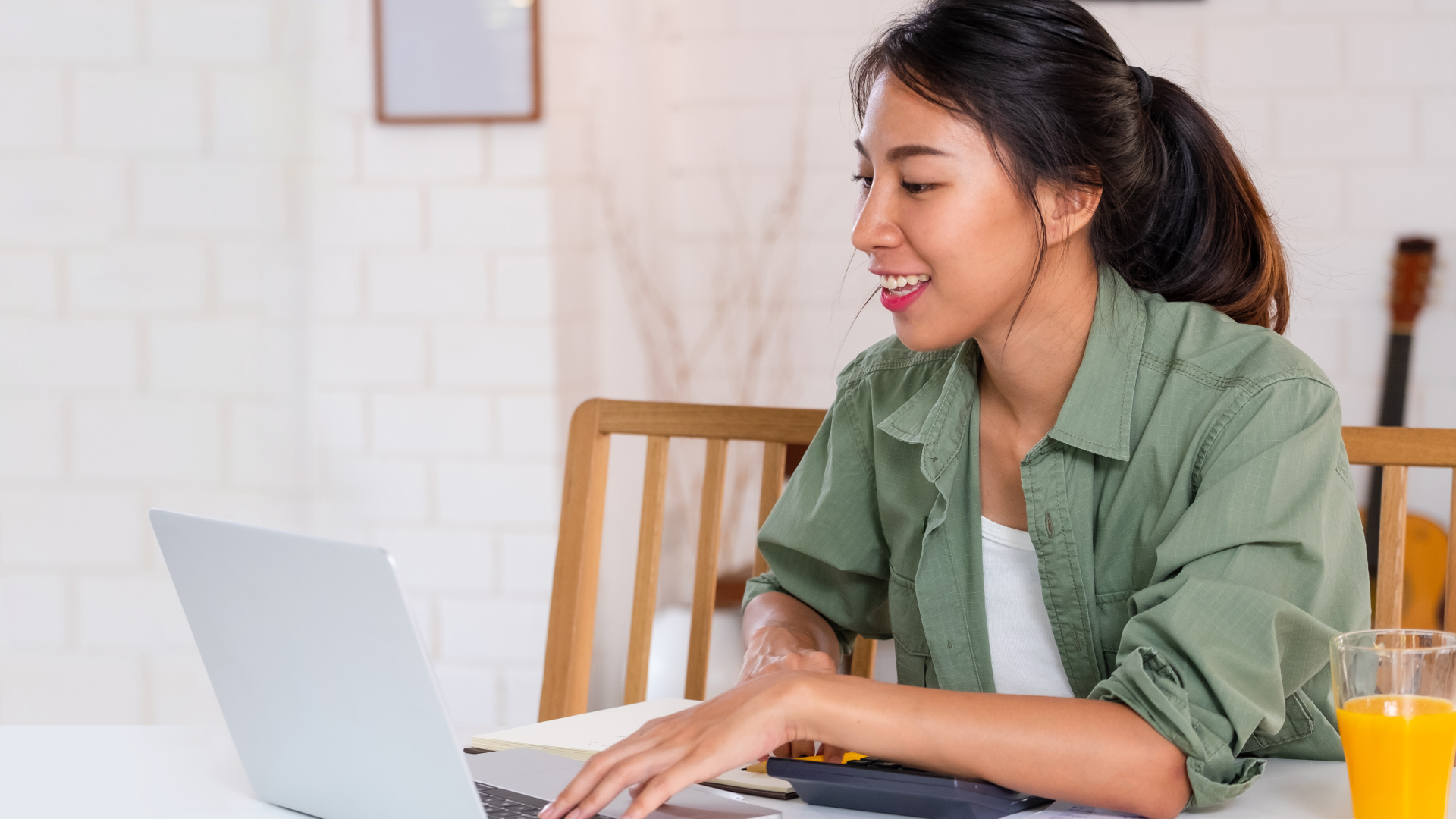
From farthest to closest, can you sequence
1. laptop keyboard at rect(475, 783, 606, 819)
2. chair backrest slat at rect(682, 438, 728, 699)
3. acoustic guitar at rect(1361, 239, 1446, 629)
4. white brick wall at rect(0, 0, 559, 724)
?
1. acoustic guitar at rect(1361, 239, 1446, 629)
2. white brick wall at rect(0, 0, 559, 724)
3. chair backrest slat at rect(682, 438, 728, 699)
4. laptop keyboard at rect(475, 783, 606, 819)

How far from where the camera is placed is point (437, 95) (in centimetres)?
196

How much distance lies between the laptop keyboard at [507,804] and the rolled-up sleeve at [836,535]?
1.47 ft

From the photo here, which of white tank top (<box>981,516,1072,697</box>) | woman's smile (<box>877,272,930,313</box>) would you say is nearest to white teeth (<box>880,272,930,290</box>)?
woman's smile (<box>877,272,930,313</box>)

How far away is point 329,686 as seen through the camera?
695 millimetres

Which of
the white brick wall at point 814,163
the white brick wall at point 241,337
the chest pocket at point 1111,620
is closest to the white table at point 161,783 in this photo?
the chest pocket at point 1111,620

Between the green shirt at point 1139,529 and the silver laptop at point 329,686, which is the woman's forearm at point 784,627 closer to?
the green shirt at point 1139,529

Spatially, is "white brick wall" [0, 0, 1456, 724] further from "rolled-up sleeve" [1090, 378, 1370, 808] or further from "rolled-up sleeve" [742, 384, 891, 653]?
"rolled-up sleeve" [1090, 378, 1370, 808]

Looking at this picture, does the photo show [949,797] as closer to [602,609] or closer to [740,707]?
[740,707]

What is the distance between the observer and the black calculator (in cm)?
76

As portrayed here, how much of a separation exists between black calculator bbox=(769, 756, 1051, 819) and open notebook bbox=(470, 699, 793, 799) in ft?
0.12

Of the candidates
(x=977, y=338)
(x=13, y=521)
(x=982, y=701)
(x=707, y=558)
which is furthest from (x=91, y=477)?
(x=982, y=701)

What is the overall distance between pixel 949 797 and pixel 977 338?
431 millimetres

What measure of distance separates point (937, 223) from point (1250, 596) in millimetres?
334

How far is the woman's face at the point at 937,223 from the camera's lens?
3.21 feet
